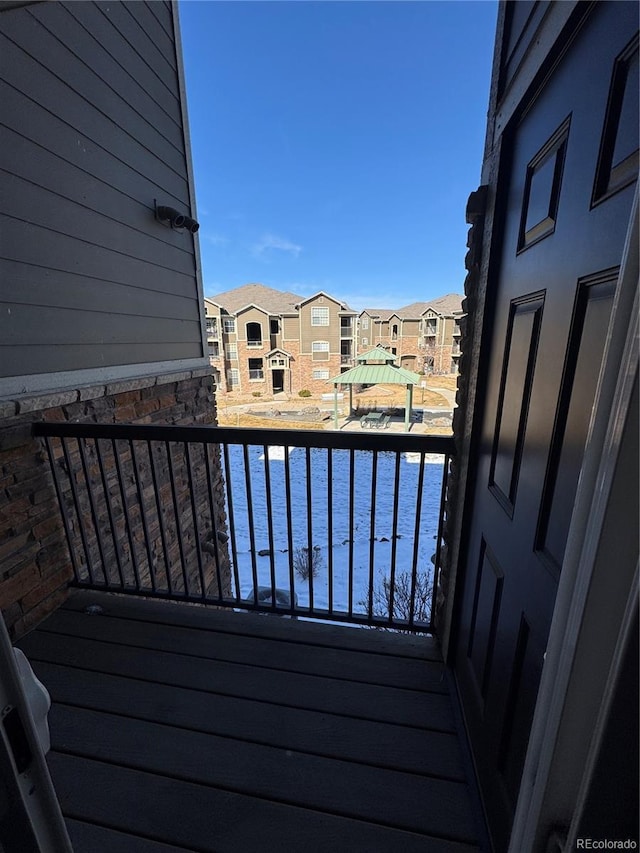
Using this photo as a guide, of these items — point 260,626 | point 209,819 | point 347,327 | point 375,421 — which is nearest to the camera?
point 209,819

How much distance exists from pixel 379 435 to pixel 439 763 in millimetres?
1170

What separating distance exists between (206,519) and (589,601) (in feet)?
11.0

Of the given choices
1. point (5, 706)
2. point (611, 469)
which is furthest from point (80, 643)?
point (611, 469)

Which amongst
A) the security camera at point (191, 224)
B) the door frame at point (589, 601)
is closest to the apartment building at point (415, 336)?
the security camera at point (191, 224)

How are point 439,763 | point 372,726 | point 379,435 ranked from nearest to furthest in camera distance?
point 439,763 < point 372,726 < point 379,435

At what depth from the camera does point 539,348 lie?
885mm

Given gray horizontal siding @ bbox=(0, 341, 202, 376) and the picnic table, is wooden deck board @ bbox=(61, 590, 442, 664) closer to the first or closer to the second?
gray horizontal siding @ bbox=(0, 341, 202, 376)

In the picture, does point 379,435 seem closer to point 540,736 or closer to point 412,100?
point 540,736

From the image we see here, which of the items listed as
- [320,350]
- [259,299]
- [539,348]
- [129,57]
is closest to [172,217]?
[129,57]

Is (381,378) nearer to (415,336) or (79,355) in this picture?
(415,336)

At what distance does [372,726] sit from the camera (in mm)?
1333

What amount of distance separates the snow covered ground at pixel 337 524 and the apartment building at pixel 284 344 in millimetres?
10845

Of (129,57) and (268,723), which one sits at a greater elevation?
(129,57)

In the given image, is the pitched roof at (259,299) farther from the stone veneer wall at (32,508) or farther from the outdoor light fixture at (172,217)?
the stone veneer wall at (32,508)
